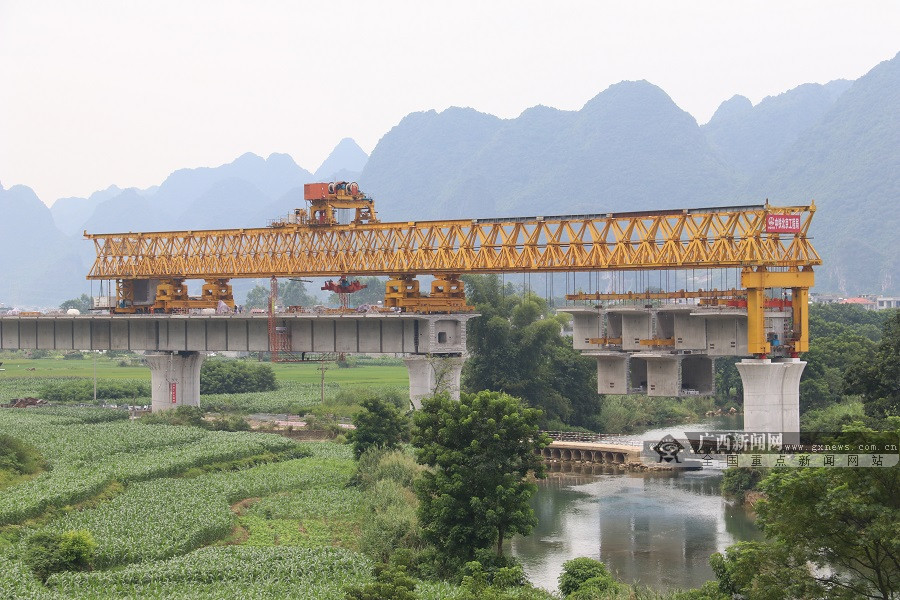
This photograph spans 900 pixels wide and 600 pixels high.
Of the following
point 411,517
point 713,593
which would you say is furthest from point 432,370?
point 713,593

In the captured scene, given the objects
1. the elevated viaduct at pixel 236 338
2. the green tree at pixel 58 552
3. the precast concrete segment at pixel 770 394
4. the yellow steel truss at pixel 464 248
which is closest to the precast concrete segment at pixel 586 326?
the yellow steel truss at pixel 464 248

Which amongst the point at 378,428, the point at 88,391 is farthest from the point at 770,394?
the point at 88,391

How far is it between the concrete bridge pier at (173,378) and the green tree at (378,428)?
2688 centimetres

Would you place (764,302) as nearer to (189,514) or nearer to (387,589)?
(189,514)

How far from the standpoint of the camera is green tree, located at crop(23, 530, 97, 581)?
4272 centimetres

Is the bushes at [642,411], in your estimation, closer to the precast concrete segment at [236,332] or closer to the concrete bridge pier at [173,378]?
the precast concrete segment at [236,332]

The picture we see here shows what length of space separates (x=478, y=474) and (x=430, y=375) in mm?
33182

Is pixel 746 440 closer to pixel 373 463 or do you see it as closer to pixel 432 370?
pixel 373 463

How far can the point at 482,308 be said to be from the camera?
9550 cm

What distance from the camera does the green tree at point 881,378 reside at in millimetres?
58375

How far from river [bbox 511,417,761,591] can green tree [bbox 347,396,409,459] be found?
370 inches

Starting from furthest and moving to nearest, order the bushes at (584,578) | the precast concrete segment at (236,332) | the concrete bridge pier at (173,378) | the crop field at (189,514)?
the concrete bridge pier at (173,378) < the precast concrete segment at (236,332) < the crop field at (189,514) < the bushes at (584,578)

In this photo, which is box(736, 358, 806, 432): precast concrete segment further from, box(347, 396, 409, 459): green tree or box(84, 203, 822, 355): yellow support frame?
box(347, 396, 409, 459): green tree

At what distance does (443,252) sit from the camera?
76.0 m
